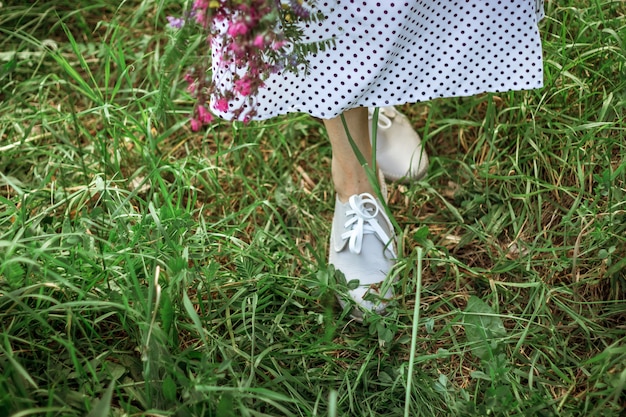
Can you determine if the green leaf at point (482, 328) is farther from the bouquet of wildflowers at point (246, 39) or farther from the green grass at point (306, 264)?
the bouquet of wildflowers at point (246, 39)

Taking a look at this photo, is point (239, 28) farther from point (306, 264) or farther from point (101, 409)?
point (306, 264)

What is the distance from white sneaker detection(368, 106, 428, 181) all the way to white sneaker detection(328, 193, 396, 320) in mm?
222

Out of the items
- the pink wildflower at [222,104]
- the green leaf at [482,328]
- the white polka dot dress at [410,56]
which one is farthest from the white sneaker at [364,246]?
the pink wildflower at [222,104]

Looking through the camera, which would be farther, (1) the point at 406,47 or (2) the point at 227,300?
(2) the point at 227,300

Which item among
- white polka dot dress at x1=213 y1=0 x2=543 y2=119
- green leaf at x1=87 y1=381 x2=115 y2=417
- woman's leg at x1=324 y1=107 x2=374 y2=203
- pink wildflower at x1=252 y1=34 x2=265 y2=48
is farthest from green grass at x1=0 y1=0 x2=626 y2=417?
pink wildflower at x1=252 y1=34 x2=265 y2=48

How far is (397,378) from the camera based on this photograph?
3.61 feet

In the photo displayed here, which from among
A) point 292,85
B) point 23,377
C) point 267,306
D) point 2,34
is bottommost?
point 267,306

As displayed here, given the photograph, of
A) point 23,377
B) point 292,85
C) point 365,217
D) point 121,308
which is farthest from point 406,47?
point 23,377

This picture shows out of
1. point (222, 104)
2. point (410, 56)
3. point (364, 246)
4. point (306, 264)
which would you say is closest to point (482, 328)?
point (364, 246)

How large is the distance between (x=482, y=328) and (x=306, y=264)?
405 millimetres

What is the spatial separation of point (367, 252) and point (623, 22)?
0.82 metres

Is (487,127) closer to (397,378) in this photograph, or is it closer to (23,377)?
(397,378)

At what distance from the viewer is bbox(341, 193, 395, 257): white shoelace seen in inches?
52.7

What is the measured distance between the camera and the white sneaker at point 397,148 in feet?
5.18
